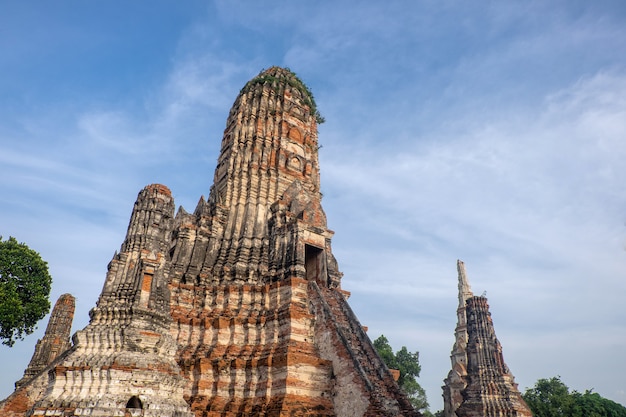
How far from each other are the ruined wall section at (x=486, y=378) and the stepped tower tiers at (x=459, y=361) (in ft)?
17.0


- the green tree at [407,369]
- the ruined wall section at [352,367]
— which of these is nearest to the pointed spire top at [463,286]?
the green tree at [407,369]

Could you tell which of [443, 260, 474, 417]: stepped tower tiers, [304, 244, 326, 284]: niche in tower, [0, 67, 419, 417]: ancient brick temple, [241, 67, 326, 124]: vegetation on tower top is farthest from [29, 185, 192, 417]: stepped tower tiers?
[443, 260, 474, 417]: stepped tower tiers

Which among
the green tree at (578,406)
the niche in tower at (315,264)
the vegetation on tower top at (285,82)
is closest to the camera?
the niche in tower at (315,264)

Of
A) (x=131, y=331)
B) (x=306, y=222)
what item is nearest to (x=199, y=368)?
(x=131, y=331)

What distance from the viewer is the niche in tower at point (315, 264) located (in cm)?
1942

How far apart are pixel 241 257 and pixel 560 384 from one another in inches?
1820

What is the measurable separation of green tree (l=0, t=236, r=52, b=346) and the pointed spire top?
157 feet

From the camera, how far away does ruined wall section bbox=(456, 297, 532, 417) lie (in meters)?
27.2

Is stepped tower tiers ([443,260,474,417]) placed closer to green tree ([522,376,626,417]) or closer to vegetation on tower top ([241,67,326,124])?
green tree ([522,376,626,417])

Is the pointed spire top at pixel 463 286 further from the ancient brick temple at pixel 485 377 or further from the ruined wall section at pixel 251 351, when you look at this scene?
the ruined wall section at pixel 251 351

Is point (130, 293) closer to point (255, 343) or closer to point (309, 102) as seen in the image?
point (255, 343)

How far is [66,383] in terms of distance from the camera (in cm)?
1077

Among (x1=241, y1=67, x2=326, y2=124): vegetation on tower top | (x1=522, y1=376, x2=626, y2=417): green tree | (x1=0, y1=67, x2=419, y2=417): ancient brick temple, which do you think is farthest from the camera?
(x1=522, y1=376, x2=626, y2=417): green tree

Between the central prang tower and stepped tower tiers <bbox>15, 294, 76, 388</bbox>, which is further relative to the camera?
stepped tower tiers <bbox>15, 294, 76, 388</bbox>
